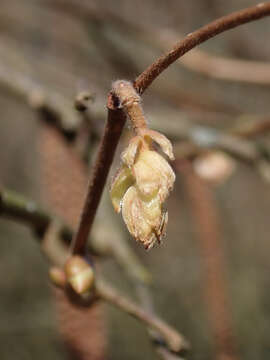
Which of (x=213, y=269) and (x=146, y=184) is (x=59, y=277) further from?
(x=213, y=269)

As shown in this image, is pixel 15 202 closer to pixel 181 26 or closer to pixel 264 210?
pixel 181 26

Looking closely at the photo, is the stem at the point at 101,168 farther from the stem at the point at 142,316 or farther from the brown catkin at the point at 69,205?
the brown catkin at the point at 69,205

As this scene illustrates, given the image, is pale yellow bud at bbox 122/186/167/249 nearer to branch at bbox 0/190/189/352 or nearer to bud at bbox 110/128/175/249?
bud at bbox 110/128/175/249

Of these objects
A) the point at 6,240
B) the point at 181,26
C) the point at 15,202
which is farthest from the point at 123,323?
the point at 15,202

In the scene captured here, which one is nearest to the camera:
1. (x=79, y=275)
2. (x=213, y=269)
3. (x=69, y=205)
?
(x=79, y=275)

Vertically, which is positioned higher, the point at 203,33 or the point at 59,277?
the point at 203,33

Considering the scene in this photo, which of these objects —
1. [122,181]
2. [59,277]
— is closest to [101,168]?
[122,181]
